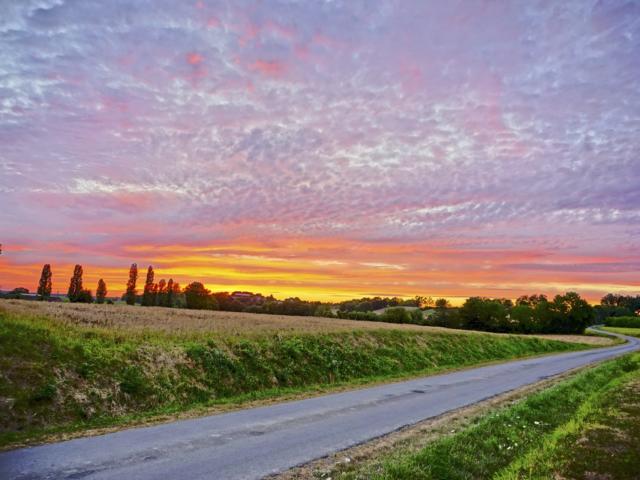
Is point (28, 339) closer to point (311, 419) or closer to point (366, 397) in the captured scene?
point (311, 419)

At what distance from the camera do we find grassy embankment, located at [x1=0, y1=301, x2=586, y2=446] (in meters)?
13.4

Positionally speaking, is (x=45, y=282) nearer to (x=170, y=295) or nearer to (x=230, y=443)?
(x=170, y=295)

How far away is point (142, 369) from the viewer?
17219 mm

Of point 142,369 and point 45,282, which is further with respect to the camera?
point 45,282

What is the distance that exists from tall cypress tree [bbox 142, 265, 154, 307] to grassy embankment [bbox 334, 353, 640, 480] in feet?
327

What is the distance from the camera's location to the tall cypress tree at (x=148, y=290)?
10362 centimetres

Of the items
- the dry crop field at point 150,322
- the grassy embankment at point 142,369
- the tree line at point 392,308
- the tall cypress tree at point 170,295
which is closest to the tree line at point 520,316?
the tree line at point 392,308

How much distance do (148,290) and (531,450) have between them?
106868mm

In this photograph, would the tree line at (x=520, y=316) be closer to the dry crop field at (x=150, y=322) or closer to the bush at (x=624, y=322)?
the bush at (x=624, y=322)

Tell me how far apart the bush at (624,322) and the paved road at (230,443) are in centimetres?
18480

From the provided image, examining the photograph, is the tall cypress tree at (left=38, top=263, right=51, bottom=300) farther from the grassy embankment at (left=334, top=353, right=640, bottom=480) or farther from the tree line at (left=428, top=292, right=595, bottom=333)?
the grassy embankment at (left=334, top=353, right=640, bottom=480)

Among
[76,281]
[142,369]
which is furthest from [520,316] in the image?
[142,369]

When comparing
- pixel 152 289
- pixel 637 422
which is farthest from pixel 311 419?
pixel 152 289

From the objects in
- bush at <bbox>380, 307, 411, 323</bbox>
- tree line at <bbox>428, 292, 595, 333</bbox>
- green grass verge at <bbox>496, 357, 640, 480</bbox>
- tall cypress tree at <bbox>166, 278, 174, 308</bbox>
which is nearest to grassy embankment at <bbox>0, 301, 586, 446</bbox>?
green grass verge at <bbox>496, 357, 640, 480</bbox>
